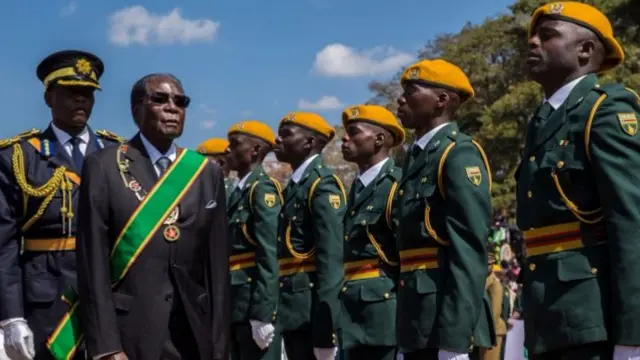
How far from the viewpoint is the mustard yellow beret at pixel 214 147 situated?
1279 cm

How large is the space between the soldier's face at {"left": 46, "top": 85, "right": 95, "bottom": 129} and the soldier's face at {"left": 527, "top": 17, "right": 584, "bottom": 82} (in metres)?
2.74

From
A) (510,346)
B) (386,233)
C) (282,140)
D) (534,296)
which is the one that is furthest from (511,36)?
(534,296)

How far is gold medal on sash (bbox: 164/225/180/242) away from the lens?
4.64m

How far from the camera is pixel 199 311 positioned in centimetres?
467

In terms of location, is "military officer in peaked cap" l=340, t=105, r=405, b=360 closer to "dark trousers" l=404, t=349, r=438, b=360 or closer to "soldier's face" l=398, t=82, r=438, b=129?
"soldier's face" l=398, t=82, r=438, b=129

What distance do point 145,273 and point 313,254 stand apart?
352 cm

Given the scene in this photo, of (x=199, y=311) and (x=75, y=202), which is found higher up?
(x=75, y=202)

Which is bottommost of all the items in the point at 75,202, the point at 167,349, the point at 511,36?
the point at 167,349

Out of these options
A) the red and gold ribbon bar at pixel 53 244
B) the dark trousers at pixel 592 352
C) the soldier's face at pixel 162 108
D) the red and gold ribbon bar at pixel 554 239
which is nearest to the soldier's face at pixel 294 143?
the red and gold ribbon bar at pixel 53 244

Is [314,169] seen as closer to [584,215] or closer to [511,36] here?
[584,215]

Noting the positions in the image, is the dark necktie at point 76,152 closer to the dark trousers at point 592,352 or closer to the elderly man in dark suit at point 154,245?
the elderly man in dark suit at point 154,245

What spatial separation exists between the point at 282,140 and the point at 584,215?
4.97 meters

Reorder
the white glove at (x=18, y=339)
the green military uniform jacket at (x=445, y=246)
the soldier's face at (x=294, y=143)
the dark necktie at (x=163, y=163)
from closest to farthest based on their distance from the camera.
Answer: the dark necktie at (x=163, y=163)
the green military uniform jacket at (x=445, y=246)
the white glove at (x=18, y=339)
the soldier's face at (x=294, y=143)

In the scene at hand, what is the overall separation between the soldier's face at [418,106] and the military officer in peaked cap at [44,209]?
1.89m
